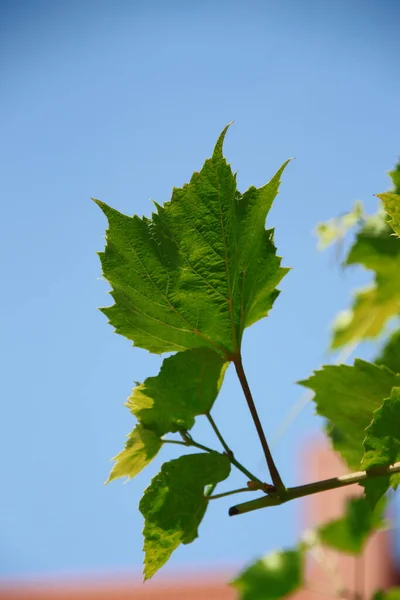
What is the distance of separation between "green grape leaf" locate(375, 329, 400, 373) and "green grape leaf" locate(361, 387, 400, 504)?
43cm

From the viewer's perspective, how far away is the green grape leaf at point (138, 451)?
74 cm

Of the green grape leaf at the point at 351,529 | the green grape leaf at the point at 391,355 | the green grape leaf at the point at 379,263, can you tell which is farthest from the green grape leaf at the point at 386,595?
the green grape leaf at the point at 379,263

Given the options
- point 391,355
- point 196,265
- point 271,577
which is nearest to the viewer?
point 196,265

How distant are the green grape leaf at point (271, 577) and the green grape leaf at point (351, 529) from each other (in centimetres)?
8

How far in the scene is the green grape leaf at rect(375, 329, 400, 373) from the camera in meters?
1.06

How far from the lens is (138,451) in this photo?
2.43ft

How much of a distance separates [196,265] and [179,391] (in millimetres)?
126

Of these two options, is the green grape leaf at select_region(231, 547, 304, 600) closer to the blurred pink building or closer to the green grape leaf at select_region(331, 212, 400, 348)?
the green grape leaf at select_region(331, 212, 400, 348)

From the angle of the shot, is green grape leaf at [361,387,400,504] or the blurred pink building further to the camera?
the blurred pink building

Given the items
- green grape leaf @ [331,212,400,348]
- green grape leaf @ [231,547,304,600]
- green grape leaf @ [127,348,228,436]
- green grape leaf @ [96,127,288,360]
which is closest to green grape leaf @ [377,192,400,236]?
green grape leaf @ [96,127,288,360]

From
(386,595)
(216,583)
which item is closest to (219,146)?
(386,595)

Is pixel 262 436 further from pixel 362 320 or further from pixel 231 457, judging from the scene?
pixel 362 320

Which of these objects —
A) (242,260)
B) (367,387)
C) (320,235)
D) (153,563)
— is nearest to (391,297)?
(320,235)

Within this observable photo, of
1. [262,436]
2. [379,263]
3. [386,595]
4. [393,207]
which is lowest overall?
[386,595]
